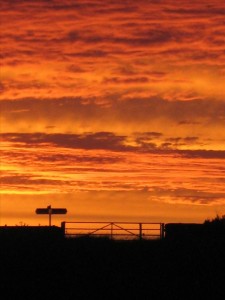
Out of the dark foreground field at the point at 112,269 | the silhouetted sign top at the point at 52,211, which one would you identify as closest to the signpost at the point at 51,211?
the silhouetted sign top at the point at 52,211

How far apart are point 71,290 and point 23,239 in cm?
1978

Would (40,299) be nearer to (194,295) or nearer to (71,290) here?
(71,290)

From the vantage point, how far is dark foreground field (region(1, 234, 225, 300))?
32.6m

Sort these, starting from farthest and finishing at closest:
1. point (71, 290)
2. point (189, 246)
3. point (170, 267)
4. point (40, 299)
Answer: point (189, 246), point (170, 267), point (71, 290), point (40, 299)

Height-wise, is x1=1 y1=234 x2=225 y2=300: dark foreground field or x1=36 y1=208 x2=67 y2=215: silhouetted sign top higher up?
x1=36 y1=208 x2=67 y2=215: silhouetted sign top

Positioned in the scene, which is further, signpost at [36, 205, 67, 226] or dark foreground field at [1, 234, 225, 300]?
signpost at [36, 205, 67, 226]

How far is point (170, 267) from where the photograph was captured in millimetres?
40281

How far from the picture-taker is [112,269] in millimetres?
39719

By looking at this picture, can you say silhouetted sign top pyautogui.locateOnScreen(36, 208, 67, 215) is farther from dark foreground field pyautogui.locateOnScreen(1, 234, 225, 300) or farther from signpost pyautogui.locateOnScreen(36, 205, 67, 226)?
dark foreground field pyautogui.locateOnScreen(1, 234, 225, 300)

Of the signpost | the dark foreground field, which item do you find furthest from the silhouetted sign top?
the dark foreground field

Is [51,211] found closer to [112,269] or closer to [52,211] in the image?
[52,211]

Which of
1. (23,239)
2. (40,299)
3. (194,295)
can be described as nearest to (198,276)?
(194,295)

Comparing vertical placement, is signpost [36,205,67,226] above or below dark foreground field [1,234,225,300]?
above

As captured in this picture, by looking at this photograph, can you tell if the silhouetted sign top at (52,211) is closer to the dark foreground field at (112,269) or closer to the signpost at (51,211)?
the signpost at (51,211)
